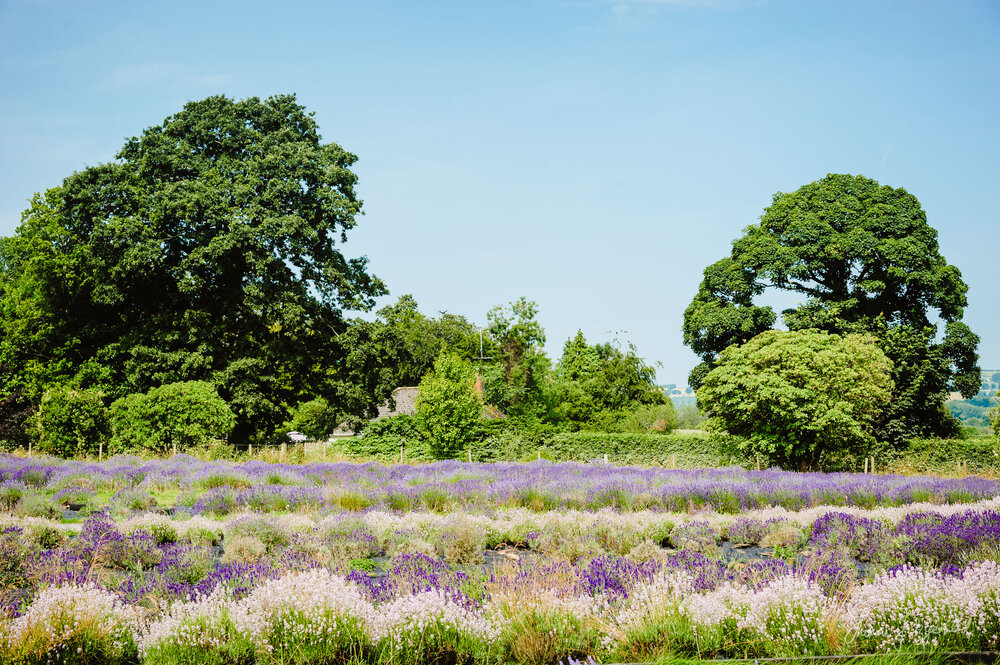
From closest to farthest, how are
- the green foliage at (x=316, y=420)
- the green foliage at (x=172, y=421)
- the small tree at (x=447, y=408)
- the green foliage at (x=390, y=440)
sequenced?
the green foliage at (x=172, y=421)
the small tree at (x=447, y=408)
the green foliage at (x=316, y=420)
the green foliage at (x=390, y=440)

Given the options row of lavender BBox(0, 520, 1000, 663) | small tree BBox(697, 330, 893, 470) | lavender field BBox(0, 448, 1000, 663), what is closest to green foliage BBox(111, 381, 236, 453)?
lavender field BBox(0, 448, 1000, 663)

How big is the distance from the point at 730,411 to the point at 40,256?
29934 millimetres

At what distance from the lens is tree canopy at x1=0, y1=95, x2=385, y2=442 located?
2672cm

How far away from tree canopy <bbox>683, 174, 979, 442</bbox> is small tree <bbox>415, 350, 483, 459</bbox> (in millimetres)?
10898

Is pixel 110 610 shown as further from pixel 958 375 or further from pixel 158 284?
pixel 958 375

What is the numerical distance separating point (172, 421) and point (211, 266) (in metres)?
6.88

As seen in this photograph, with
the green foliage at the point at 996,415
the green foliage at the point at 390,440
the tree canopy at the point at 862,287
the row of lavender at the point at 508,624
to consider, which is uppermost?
the tree canopy at the point at 862,287

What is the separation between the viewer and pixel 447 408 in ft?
87.4

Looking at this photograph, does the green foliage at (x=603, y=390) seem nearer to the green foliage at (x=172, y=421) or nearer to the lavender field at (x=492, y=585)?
the green foliage at (x=172, y=421)

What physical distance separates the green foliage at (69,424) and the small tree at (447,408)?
460 inches

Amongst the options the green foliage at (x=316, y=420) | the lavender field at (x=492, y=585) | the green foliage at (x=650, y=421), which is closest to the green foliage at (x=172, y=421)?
the green foliage at (x=316, y=420)

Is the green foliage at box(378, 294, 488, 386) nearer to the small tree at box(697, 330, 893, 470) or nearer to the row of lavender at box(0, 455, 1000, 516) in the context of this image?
the small tree at box(697, 330, 893, 470)

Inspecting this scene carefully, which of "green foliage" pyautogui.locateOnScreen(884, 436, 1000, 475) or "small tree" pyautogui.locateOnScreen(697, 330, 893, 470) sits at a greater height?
"small tree" pyautogui.locateOnScreen(697, 330, 893, 470)

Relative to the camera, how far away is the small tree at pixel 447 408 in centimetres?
2661
